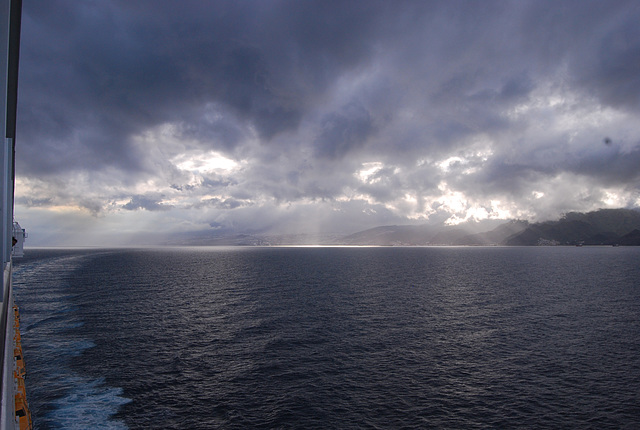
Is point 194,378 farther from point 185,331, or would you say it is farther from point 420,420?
point 420,420

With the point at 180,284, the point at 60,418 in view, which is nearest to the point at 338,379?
the point at 60,418

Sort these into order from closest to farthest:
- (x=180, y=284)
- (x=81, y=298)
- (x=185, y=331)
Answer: (x=185, y=331) < (x=81, y=298) < (x=180, y=284)

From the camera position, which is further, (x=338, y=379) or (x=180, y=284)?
(x=180, y=284)

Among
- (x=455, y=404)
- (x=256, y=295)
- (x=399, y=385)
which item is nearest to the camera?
(x=455, y=404)

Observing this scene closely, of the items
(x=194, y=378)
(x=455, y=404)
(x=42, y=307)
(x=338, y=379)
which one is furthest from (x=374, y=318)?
(x=42, y=307)

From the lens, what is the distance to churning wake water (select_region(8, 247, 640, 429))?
102ft

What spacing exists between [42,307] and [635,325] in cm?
11768

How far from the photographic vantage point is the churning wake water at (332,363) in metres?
31.0

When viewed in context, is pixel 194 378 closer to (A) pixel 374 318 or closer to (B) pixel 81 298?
(A) pixel 374 318

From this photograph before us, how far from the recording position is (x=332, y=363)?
1660 inches

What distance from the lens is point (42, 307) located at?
243ft

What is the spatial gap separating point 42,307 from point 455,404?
84.9 m

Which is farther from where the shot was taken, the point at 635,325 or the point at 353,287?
the point at 353,287

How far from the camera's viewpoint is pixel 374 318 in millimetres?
64000
